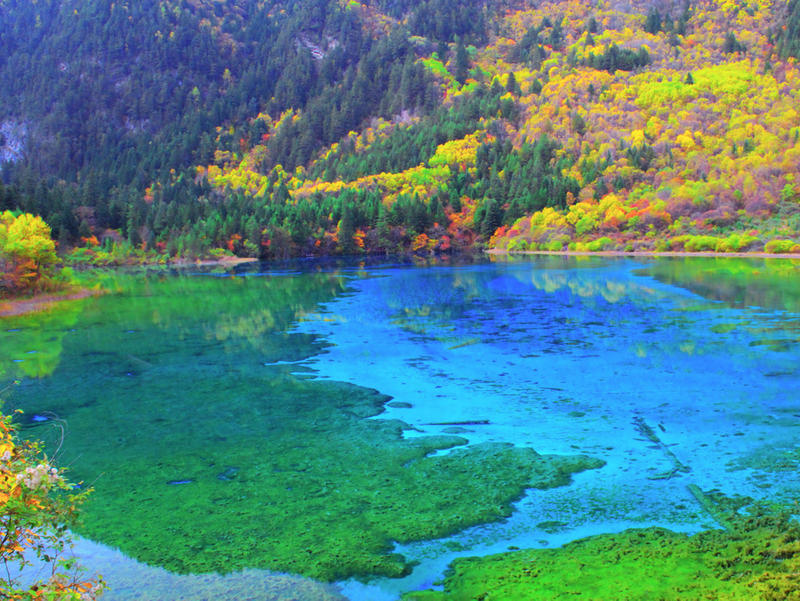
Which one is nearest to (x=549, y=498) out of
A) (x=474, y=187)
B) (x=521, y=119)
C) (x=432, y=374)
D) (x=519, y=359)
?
(x=432, y=374)

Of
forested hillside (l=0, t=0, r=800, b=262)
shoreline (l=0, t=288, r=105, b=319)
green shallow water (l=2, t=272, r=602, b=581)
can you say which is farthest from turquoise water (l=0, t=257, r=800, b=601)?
forested hillside (l=0, t=0, r=800, b=262)

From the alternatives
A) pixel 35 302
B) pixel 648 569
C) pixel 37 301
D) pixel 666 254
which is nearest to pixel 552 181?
pixel 666 254

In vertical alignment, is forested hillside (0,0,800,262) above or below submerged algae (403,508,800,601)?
above

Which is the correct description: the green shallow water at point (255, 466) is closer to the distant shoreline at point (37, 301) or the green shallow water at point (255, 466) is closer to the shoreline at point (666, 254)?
the distant shoreline at point (37, 301)

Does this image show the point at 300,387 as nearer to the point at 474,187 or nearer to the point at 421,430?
the point at 421,430

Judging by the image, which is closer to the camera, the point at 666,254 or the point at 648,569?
the point at 648,569

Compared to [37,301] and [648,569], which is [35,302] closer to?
[37,301]

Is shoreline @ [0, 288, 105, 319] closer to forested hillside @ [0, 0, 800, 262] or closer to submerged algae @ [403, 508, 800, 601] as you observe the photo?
submerged algae @ [403, 508, 800, 601]
